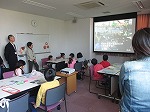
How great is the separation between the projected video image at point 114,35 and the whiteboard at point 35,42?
230cm

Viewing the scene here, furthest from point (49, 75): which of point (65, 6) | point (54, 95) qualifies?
point (65, 6)

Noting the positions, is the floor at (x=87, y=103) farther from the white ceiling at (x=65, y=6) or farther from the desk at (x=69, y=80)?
the white ceiling at (x=65, y=6)

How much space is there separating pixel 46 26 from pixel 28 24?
3.11 feet

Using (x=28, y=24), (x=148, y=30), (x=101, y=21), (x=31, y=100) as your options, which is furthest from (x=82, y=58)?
(x=148, y=30)

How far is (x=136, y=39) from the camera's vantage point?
3.25ft

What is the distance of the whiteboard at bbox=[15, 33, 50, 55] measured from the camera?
4.89m

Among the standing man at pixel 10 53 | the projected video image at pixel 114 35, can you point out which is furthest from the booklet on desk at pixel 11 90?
the projected video image at pixel 114 35

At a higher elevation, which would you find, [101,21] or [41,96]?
[101,21]

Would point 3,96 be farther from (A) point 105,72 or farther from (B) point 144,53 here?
(A) point 105,72

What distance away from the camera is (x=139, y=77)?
94cm

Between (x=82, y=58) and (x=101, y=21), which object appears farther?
(x=82, y=58)

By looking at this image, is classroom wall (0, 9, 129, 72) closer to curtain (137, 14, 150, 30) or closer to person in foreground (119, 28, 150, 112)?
curtain (137, 14, 150, 30)

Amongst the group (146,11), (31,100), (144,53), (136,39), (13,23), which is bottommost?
(31,100)

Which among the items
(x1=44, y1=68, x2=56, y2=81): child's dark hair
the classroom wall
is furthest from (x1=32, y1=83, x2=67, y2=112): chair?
the classroom wall
